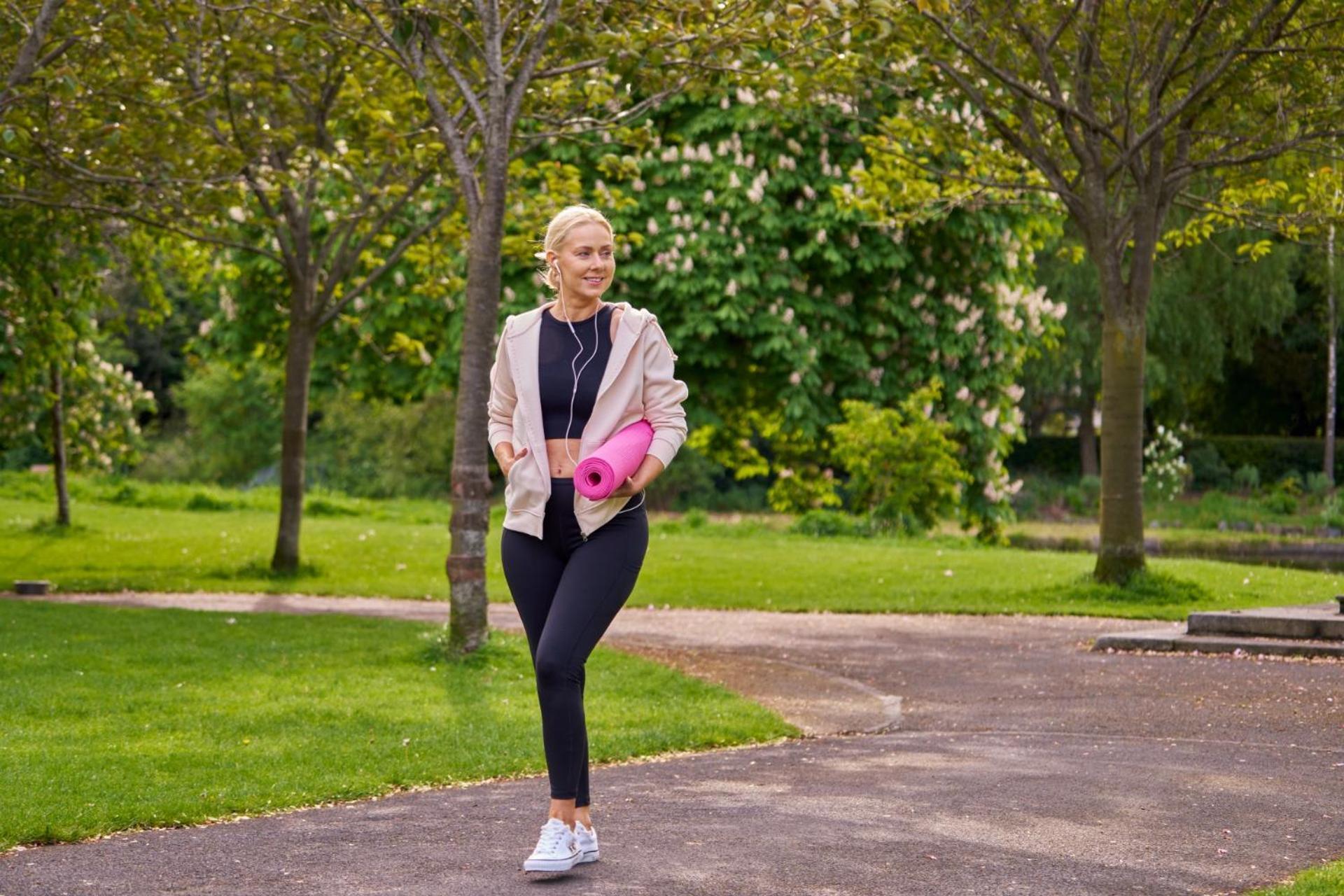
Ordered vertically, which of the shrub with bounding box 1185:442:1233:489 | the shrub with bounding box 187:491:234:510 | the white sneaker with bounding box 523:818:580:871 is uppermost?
the shrub with bounding box 1185:442:1233:489

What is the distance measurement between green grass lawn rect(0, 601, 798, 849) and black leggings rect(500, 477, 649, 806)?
155cm

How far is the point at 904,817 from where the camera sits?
6.74 metres

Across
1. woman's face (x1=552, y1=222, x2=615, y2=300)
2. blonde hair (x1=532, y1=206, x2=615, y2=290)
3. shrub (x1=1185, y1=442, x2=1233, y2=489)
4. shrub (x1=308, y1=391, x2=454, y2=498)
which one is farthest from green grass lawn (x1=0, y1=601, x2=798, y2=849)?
shrub (x1=1185, y1=442, x2=1233, y2=489)

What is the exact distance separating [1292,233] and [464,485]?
9.44 metres

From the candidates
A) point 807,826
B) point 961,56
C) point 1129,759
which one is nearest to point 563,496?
point 807,826

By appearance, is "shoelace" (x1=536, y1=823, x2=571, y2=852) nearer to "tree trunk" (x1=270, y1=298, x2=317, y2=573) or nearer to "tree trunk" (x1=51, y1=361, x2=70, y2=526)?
"tree trunk" (x1=270, y1=298, x2=317, y2=573)

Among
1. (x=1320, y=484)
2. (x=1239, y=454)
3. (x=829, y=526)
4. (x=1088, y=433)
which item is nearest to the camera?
(x=829, y=526)

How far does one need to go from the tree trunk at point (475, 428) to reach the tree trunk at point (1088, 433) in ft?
Result: 95.0

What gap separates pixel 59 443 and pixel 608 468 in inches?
737

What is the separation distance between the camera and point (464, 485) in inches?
468

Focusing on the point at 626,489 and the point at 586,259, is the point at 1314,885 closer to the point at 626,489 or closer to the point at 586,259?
the point at 626,489

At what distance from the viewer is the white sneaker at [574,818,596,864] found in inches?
231

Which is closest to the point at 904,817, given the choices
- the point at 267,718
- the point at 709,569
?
the point at 267,718

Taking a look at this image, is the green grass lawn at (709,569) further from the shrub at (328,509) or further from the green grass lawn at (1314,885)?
the green grass lawn at (1314,885)
